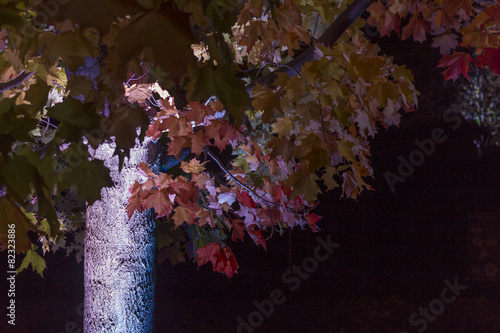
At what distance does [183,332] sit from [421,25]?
6.65m

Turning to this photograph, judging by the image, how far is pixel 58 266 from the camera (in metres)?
9.65

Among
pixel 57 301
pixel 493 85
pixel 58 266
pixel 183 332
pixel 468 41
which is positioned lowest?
pixel 183 332

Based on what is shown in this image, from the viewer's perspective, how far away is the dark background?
9.41 meters

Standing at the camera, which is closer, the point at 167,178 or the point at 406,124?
the point at 167,178

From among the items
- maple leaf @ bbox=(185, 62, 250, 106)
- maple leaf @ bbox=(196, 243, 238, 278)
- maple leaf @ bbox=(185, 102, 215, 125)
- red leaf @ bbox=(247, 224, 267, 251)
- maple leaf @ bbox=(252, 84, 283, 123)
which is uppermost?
maple leaf @ bbox=(185, 102, 215, 125)

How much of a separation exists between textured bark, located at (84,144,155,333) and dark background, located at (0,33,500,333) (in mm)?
5144

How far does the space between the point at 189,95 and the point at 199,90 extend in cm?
17

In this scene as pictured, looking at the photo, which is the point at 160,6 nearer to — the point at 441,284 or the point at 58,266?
the point at 58,266

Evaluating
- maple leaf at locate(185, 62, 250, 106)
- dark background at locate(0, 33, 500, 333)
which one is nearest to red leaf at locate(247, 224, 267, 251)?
maple leaf at locate(185, 62, 250, 106)

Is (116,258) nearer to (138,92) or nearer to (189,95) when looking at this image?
(138,92)

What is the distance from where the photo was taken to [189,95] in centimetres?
216

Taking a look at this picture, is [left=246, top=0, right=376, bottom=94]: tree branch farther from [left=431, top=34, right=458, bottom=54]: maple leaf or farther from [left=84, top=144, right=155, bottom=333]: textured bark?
[left=84, top=144, right=155, bottom=333]: textured bark

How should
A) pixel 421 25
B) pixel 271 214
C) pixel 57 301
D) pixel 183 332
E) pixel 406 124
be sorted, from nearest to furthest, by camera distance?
pixel 421 25, pixel 271 214, pixel 183 332, pixel 57 301, pixel 406 124

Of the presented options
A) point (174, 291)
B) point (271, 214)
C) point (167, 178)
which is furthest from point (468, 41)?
point (174, 291)
